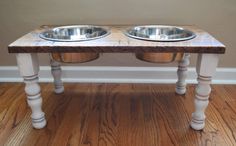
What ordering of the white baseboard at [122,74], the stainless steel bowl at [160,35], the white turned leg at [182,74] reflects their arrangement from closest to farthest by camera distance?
the stainless steel bowl at [160,35]
the white turned leg at [182,74]
the white baseboard at [122,74]

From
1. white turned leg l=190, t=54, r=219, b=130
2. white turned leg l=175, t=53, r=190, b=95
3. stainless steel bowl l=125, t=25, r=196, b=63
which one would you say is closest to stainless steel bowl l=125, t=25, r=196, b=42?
stainless steel bowl l=125, t=25, r=196, b=63

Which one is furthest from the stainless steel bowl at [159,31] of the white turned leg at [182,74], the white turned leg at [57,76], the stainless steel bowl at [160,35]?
the white turned leg at [57,76]

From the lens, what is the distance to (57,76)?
156 centimetres

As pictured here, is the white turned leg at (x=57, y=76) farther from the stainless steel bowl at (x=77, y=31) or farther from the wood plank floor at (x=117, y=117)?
the stainless steel bowl at (x=77, y=31)

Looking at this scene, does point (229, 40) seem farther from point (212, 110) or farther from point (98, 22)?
point (98, 22)

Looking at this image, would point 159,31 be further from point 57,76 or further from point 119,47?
point 57,76

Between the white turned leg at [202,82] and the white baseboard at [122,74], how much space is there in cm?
58

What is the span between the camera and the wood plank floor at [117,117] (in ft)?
3.78

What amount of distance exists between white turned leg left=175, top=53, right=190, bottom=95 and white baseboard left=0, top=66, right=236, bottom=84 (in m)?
0.17

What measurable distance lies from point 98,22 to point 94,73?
397 millimetres

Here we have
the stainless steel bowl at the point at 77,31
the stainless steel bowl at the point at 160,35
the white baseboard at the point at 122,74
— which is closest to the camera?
the stainless steel bowl at the point at 160,35

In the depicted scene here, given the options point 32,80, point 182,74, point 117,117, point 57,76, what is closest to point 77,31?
point 57,76

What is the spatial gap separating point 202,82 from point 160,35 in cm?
44

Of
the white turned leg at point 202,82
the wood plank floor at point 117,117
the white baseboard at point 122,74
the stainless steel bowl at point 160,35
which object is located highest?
the stainless steel bowl at point 160,35
